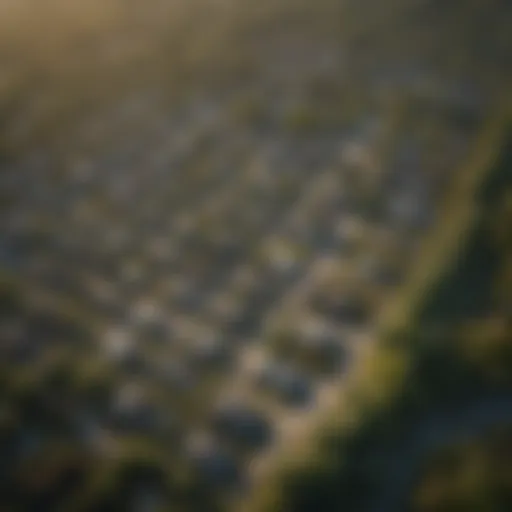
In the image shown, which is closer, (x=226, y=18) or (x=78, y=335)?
(x=78, y=335)

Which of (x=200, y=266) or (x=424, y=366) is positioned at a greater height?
(x=200, y=266)

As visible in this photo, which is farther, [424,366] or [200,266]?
[200,266]

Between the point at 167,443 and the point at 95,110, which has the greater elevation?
the point at 95,110

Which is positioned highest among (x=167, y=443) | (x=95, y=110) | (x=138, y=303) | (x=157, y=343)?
(x=95, y=110)

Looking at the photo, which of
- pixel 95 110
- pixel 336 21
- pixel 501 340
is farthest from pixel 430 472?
pixel 336 21

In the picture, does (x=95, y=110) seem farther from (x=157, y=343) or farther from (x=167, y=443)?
(x=167, y=443)

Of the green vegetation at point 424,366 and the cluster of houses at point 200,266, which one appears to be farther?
the cluster of houses at point 200,266

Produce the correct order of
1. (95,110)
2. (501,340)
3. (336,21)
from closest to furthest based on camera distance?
(501,340) → (95,110) → (336,21)

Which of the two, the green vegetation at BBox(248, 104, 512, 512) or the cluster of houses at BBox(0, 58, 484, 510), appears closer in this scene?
the green vegetation at BBox(248, 104, 512, 512)

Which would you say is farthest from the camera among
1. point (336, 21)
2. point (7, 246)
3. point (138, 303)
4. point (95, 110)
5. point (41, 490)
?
point (336, 21)
